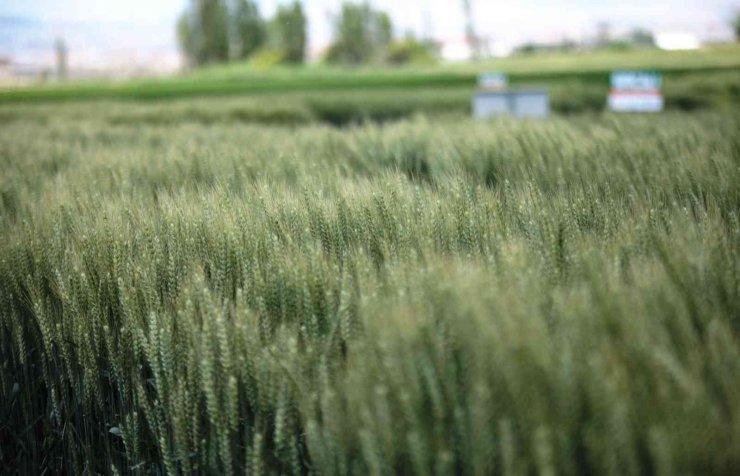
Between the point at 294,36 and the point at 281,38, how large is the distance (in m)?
4.29

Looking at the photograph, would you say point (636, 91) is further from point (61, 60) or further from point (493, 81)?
point (61, 60)

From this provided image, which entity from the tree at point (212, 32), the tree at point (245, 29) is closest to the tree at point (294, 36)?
the tree at point (245, 29)

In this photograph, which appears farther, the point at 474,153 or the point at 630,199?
the point at 474,153

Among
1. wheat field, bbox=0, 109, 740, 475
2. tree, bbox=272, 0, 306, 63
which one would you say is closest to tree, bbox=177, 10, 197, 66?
tree, bbox=272, 0, 306, 63

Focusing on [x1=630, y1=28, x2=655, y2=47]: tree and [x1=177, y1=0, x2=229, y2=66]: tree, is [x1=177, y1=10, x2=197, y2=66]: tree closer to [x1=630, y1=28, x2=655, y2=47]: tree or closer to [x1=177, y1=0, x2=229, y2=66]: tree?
[x1=177, y1=0, x2=229, y2=66]: tree

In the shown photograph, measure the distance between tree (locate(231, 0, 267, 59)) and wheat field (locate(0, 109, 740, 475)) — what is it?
2576 inches

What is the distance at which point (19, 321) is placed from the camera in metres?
1.95

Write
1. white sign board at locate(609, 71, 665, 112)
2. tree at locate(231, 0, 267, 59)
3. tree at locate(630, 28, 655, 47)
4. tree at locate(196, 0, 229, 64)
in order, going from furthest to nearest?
1. tree at locate(231, 0, 267, 59)
2. tree at locate(196, 0, 229, 64)
3. tree at locate(630, 28, 655, 47)
4. white sign board at locate(609, 71, 665, 112)

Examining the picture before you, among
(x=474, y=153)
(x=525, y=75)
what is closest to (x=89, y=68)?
(x=525, y=75)

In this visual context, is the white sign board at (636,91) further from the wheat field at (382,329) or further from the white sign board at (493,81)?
the wheat field at (382,329)

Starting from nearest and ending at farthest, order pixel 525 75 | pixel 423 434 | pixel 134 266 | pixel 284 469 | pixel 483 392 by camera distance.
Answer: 1. pixel 483 392
2. pixel 423 434
3. pixel 284 469
4. pixel 134 266
5. pixel 525 75

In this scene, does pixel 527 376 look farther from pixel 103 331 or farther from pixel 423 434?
pixel 103 331

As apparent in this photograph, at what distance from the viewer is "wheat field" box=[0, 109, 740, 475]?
3.38ft

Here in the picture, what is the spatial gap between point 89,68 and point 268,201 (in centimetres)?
5406
